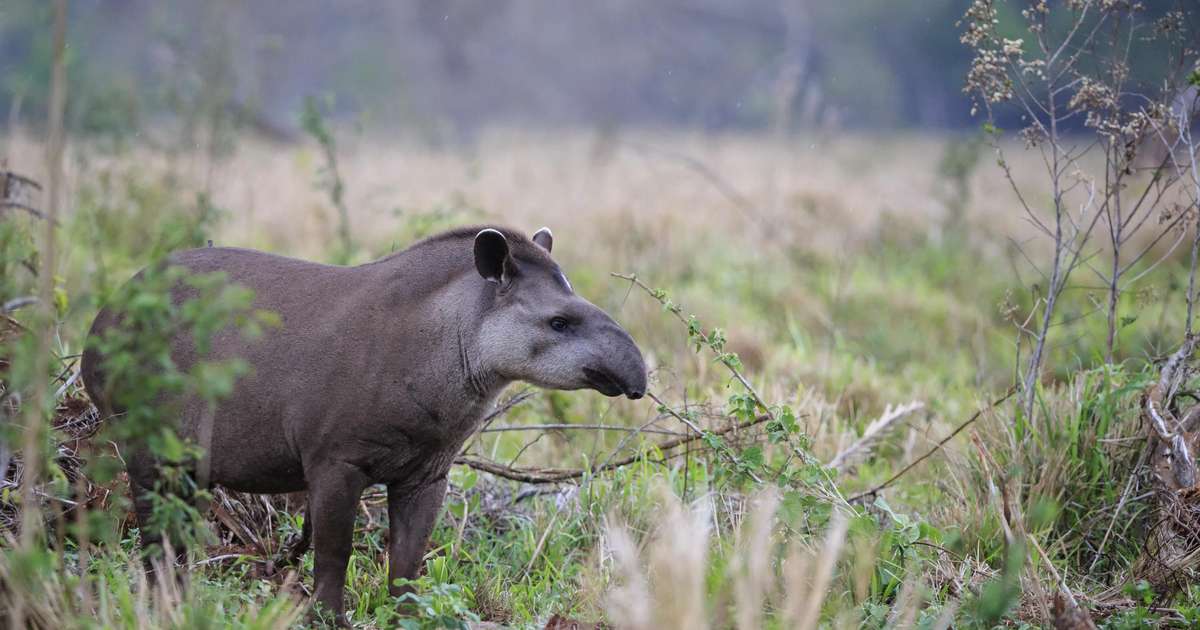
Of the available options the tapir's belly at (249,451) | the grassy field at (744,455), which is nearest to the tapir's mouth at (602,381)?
the grassy field at (744,455)

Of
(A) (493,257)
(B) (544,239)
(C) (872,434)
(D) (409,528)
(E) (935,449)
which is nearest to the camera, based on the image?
(A) (493,257)

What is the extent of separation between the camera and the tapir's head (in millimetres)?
4141

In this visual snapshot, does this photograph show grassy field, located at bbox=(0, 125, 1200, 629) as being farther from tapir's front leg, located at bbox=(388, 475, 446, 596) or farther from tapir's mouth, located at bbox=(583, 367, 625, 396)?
tapir's mouth, located at bbox=(583, 367, 625, 396)

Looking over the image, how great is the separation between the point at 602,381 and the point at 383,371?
761 millimetres

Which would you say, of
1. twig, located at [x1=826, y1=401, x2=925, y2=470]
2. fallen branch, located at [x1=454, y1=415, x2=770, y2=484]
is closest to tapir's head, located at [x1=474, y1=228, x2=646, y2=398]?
fallen branch, located at [x1=454, y1=415, x2=770, y2=484]

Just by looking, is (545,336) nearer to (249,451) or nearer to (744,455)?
(744,455)

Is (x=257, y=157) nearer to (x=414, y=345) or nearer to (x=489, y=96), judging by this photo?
(x=414, y=345)

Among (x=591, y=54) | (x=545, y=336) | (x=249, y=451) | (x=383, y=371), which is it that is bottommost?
(x=249, y=451)

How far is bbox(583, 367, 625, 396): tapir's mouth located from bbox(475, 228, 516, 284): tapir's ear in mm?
457

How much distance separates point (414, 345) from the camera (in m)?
4.19

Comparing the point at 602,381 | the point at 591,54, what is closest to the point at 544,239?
the point at 602,381

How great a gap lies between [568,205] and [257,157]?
15.9ft

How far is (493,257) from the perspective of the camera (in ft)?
13.8

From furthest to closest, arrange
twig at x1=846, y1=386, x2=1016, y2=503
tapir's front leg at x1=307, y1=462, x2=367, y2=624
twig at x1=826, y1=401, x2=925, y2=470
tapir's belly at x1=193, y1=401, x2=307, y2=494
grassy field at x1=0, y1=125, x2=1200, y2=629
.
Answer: twig at x1=826, y1=401, x2=925, y2=470 < twig at x1=846, y1=386, x2=1016, y2=503 < tapir's belly at x1=193, y1=401, x2=307, y2=494 < tapir's front leg at x1=307, y1=462, x2=367, y2=624 < grassy field at x1=0, y1=125, x2=1200, y2=629
